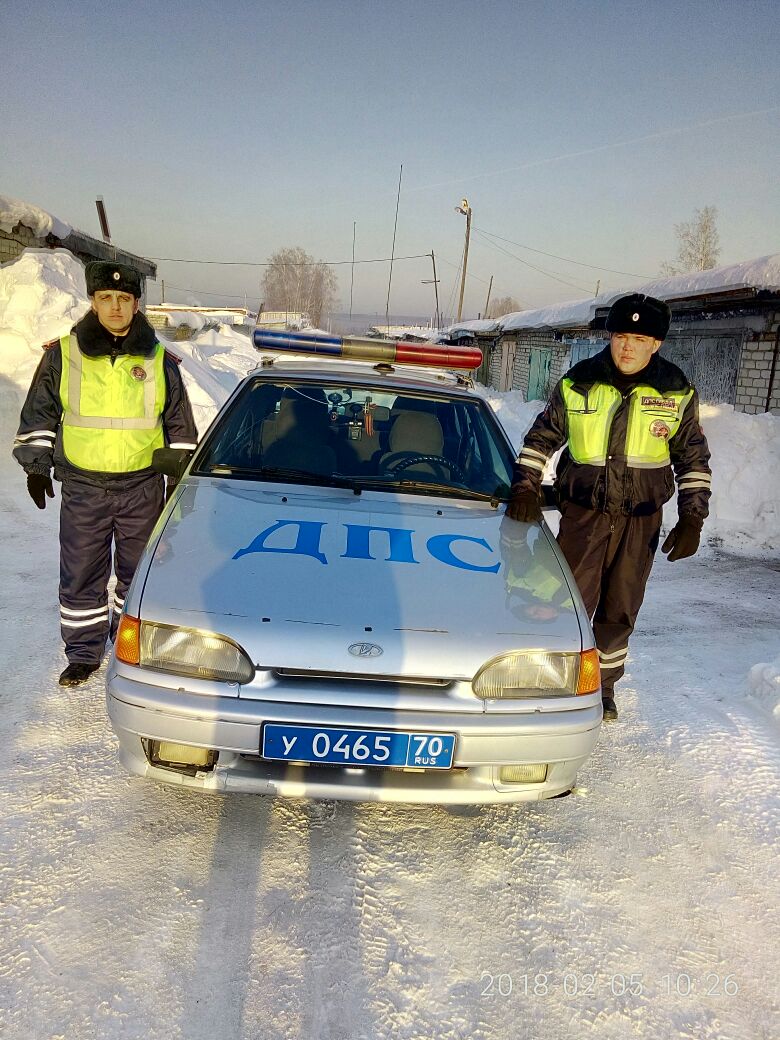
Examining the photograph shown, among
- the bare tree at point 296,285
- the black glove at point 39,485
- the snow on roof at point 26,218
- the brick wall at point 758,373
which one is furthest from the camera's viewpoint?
the bare tree at point 296,285

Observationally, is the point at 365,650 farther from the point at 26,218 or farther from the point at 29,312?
the point at 26,218

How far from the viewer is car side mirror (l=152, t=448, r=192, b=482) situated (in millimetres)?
2941

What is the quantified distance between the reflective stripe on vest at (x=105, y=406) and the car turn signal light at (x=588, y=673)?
2207mm

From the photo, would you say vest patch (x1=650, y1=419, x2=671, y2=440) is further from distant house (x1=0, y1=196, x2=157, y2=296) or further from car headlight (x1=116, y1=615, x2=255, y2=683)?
distant house (x1=0, y1=196, x2=157, y2=296)

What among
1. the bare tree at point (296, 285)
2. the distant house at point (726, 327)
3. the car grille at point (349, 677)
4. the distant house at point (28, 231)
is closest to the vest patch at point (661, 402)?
the car grille at point (349, 677)

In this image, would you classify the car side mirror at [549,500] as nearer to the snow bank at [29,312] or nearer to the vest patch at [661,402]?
the vest patch at [661,402]

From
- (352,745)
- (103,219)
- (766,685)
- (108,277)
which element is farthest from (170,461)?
(103,219)

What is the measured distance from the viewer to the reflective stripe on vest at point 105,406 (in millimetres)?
3072

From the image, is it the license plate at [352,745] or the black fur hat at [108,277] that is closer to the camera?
the license plate at [352,745]

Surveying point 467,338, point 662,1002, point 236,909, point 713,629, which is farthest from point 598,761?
point 467,338

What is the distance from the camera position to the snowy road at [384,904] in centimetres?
170

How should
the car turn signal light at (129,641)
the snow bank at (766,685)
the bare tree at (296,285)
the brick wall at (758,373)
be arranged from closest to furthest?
the car turn signal light at (129,641) < the snow bank at (766,685) < the brick wall at (758,373) < the bare tree at (296,285)

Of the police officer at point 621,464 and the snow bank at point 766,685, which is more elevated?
the police officer at point 621,464
